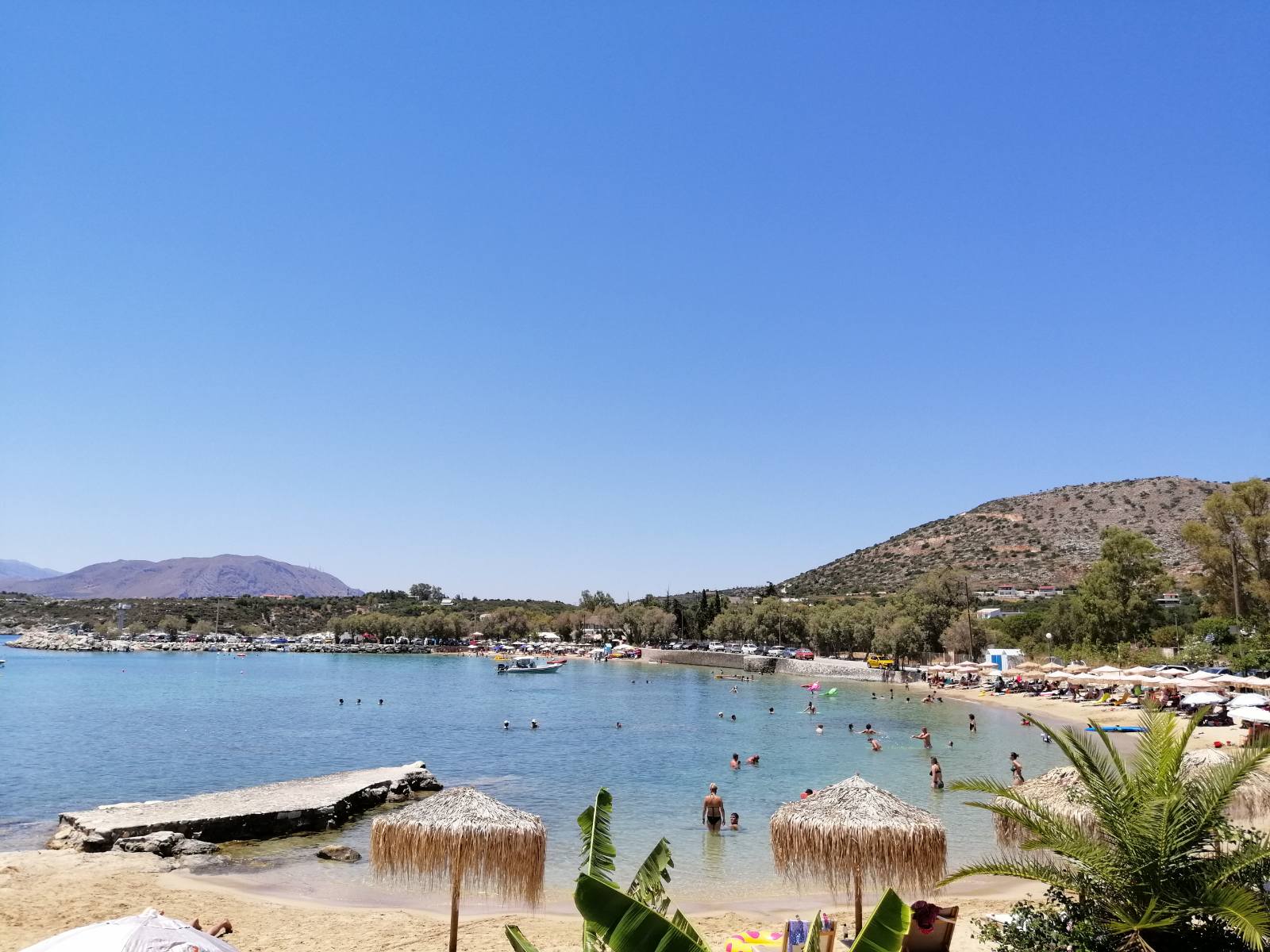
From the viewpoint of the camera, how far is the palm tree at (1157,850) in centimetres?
700

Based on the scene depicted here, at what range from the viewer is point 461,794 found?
12.2 meters

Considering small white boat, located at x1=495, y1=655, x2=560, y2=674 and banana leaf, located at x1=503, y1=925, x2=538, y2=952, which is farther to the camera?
small white boat, located at x1=495, y1=655, x2=560, y2=674

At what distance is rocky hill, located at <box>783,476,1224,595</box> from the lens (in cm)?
12788

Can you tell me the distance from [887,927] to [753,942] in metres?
8.10

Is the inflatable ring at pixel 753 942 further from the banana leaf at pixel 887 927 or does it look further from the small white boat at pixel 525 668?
the small white boat at pixel 525 668

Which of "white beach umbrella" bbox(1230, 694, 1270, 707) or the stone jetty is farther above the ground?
"white beach umbrella" bbox(1230, 694, 1270, 707)

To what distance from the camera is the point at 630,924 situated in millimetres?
4602

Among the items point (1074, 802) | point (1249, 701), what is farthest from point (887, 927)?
point (1249, 701)

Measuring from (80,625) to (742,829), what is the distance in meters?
205

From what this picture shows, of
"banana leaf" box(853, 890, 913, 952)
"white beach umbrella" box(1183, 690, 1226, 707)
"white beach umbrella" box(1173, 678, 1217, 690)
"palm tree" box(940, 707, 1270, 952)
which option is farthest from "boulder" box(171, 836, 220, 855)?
"white beach umbrella" box(1173, 678, 1217, 690)

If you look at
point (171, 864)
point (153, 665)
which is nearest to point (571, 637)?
point (153, 665)

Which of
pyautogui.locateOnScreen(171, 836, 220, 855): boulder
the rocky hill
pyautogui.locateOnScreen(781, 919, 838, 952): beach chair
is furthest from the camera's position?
the rocky hill

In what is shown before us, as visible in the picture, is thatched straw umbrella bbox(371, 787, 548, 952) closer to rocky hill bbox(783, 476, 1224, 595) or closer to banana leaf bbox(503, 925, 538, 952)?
banana leaf bbox(503, 925, 538, 952)

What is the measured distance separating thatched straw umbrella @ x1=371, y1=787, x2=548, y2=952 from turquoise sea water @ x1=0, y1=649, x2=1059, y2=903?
511 centimetres
